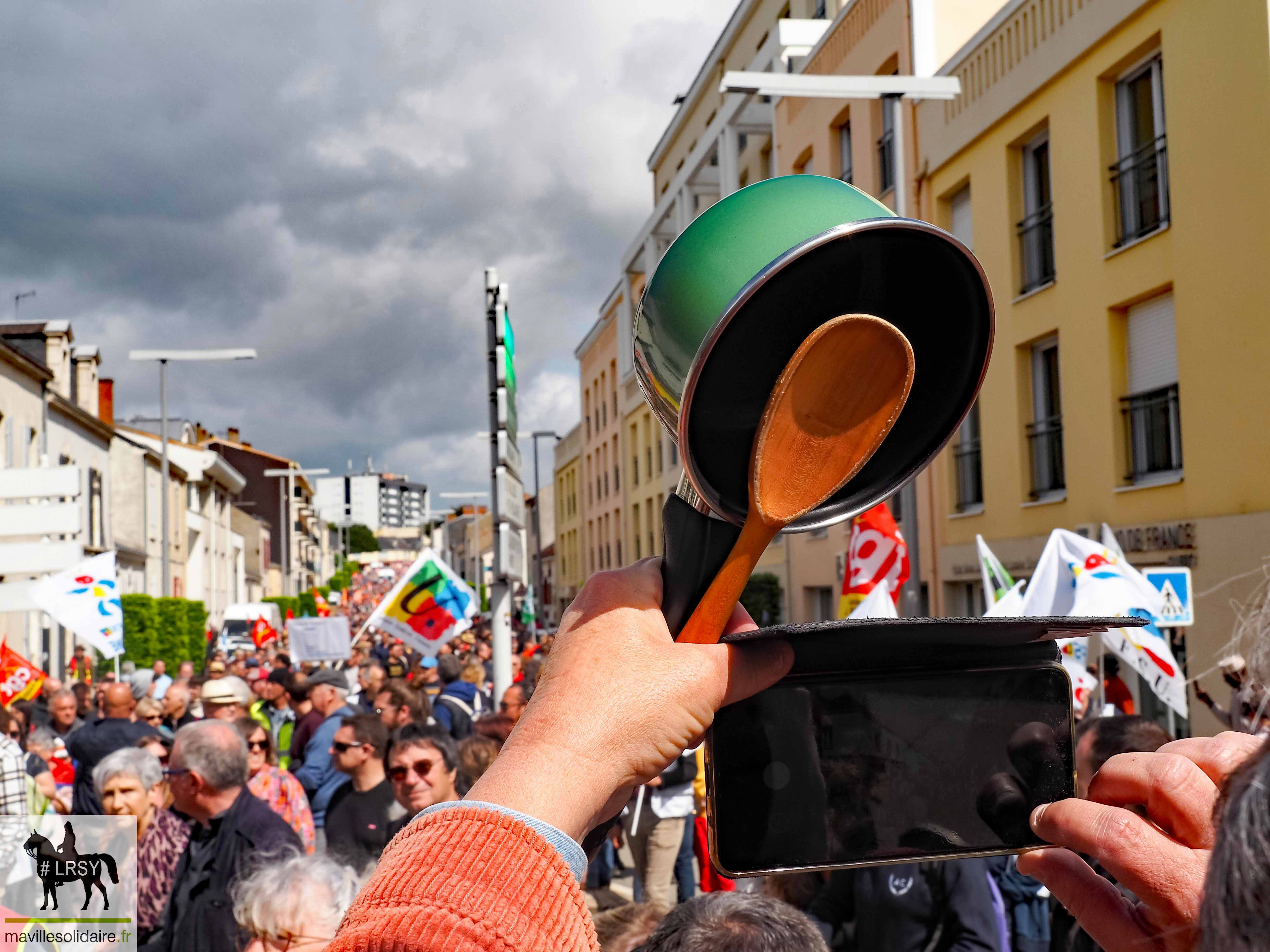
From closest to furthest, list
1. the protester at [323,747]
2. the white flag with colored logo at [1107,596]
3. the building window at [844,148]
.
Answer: the protester at [323,747]
the white flag with colored logo at [1107,596]
the building window at [844,148]

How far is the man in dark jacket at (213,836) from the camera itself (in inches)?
177

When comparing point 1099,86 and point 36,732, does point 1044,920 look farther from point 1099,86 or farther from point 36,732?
point 1099,86

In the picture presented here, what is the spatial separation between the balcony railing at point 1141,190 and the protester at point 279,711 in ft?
34.7

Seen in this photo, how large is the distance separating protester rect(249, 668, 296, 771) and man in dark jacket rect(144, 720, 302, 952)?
6.35 meters

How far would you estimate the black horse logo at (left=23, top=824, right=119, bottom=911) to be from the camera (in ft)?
15.8

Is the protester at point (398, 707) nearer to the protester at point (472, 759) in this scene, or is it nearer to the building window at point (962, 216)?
the protester at point (472, 759)

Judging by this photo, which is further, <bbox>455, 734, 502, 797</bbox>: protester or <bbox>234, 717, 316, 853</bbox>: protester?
<bbox>455, 734, 502, 797</bbox>: protester

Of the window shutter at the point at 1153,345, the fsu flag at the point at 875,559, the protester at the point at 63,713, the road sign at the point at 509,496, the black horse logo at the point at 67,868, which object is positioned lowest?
the protester at the point at 63,713

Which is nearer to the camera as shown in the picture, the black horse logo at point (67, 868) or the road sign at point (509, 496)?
the black horse logo at point (67, 868)

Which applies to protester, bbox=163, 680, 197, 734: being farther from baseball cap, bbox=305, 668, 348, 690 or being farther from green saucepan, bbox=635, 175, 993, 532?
green saucepan, bbox=635, 175, 993, 532

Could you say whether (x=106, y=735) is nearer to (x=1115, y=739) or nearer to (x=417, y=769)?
(x=417, y=769)

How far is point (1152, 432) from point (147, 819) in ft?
37.9

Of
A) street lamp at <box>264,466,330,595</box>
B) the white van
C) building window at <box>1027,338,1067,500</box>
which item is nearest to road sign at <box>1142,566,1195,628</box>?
building window at <box>1027,338,1067,500</box>

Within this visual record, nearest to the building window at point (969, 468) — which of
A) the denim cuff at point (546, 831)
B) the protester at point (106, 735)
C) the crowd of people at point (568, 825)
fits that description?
the crowd of people at point (568, 825)
